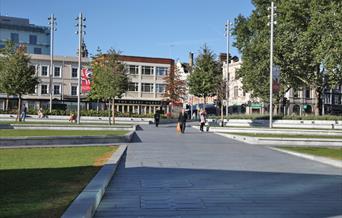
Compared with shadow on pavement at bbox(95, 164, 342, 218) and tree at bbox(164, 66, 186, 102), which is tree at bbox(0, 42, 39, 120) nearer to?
tree at bbox(164, 66, 186, 102)

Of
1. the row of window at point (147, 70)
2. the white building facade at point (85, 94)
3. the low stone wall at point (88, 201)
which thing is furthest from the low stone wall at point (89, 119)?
the low stone wall at point (88, 201)

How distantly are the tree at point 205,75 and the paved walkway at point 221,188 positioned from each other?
4459cm

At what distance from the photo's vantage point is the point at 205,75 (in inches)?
2340

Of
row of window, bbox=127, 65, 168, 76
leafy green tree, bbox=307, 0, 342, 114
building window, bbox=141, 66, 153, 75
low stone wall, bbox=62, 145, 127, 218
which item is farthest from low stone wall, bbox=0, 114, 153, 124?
low stone wall, bbox=62, 145, 127, 218

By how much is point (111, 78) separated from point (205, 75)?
788 inches

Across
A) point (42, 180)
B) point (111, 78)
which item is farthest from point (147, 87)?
point (42, 180)

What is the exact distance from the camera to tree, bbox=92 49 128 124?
137 ft

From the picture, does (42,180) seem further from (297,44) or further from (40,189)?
(297,44)

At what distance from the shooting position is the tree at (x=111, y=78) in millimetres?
41844

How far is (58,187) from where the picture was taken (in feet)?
27.7

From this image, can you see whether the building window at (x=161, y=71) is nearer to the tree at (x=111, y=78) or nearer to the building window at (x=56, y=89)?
the building window at (x=56, y=89)

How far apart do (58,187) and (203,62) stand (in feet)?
173

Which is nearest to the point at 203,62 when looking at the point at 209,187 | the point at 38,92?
the point at 38,92

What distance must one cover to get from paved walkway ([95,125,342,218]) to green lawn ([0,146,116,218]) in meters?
0.69
